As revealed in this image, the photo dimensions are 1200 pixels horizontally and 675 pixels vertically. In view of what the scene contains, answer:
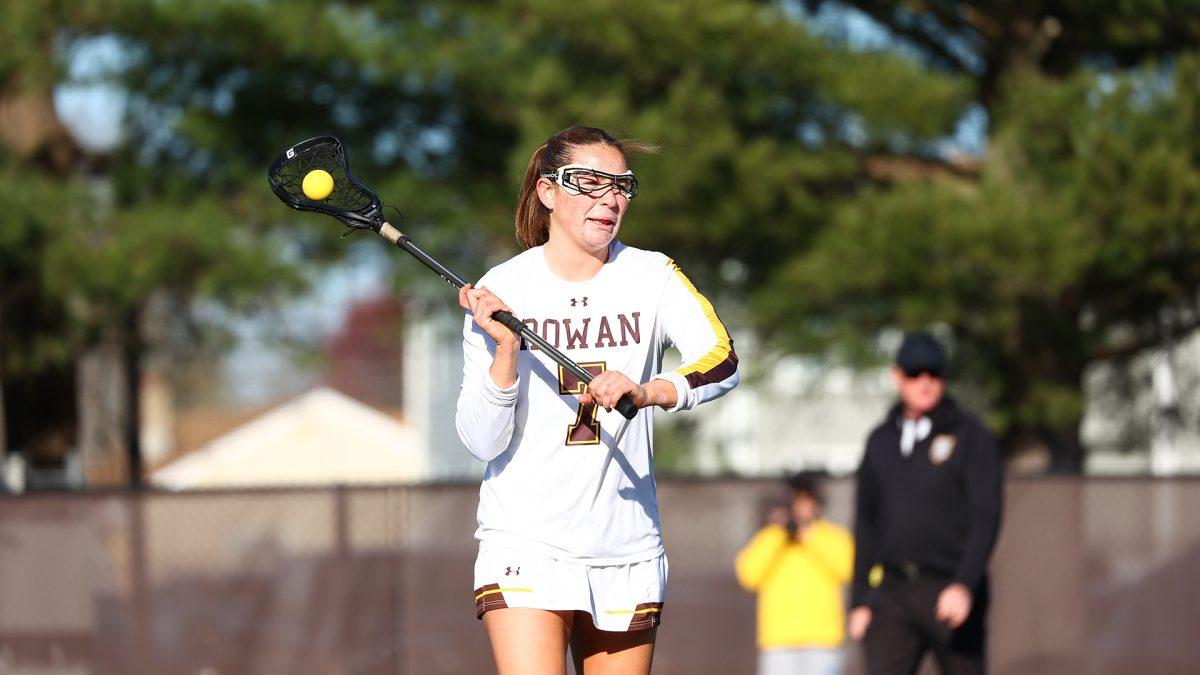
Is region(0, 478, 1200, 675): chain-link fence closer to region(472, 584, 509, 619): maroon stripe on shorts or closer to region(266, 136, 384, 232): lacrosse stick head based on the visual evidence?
region(266, 136, 384, 232): lacrosse stick head

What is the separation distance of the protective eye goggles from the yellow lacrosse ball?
2.59ft

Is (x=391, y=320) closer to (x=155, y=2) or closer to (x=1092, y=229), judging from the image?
(x=155, y=2)

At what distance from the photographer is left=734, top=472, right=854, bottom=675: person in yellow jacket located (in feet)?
30.8

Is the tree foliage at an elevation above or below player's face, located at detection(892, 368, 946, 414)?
above

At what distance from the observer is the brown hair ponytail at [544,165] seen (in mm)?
4723

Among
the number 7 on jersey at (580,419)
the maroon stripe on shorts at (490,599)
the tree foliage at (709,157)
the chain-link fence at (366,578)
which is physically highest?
the tree foliage at (709,157)

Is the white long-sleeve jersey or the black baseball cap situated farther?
the black baseball cap

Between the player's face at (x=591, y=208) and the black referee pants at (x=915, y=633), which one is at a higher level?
the player's face at (x=591, y=208)

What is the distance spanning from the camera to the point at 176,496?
11.5 m

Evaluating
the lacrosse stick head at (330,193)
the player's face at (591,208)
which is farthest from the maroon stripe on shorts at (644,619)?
the lacrosse stick head at (330,193)

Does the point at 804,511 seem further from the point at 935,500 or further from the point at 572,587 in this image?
the point at 572,587

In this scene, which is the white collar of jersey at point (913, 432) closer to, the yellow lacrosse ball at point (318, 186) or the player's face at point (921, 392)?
the player's face at point (921, 392)

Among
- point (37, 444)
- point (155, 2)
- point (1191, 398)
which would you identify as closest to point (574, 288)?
point (155, 2)

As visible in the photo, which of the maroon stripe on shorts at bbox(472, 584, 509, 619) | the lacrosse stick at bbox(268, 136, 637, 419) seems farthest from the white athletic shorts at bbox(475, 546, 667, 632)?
the lacrosse stick at bbox(268, 136, 637, 419)
